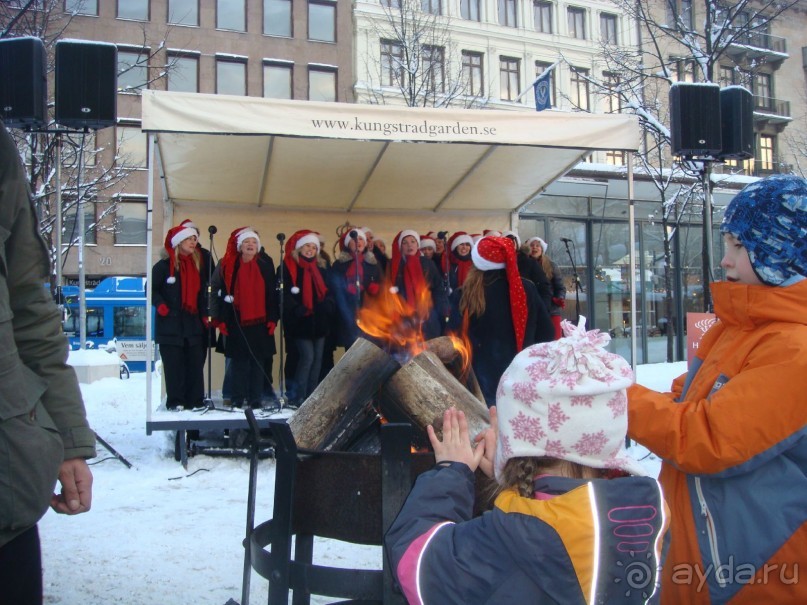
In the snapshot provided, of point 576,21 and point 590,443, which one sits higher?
point 576,21

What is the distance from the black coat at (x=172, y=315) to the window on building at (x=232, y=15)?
25.6m

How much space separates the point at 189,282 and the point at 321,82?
24864mm

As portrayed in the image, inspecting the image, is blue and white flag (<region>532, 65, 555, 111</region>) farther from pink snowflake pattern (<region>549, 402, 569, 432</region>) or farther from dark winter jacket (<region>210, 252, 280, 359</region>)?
pink snowflake pattern (<region>549, 402, 569, 432</region>)

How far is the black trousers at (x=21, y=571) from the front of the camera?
5.39ft

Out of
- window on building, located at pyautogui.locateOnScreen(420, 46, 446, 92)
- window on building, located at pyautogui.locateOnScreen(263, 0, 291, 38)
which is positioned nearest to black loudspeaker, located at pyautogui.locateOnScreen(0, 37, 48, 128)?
window on building, located at pyautogui.locateOnScreen(420, 46, 446, 92)

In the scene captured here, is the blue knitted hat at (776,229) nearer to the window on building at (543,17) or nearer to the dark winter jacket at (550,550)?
the dark winter jacket at (550,550)

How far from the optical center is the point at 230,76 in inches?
1146

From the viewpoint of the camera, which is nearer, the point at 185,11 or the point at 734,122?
the point at 734,122

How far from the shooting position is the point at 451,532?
1646mm

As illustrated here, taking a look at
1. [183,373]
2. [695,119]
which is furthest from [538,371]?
[695,119]

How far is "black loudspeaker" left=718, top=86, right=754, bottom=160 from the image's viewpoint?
740cm

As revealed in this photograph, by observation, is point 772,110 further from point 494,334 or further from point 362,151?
point 494,334

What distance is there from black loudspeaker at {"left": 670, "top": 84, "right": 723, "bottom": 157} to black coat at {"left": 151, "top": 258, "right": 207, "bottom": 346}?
17.3 ft

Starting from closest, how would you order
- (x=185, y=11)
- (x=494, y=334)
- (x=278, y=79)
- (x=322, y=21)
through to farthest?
(x=494, y=334), (x=185, y=11), (x=278, y=79), (x=322, y=21)
